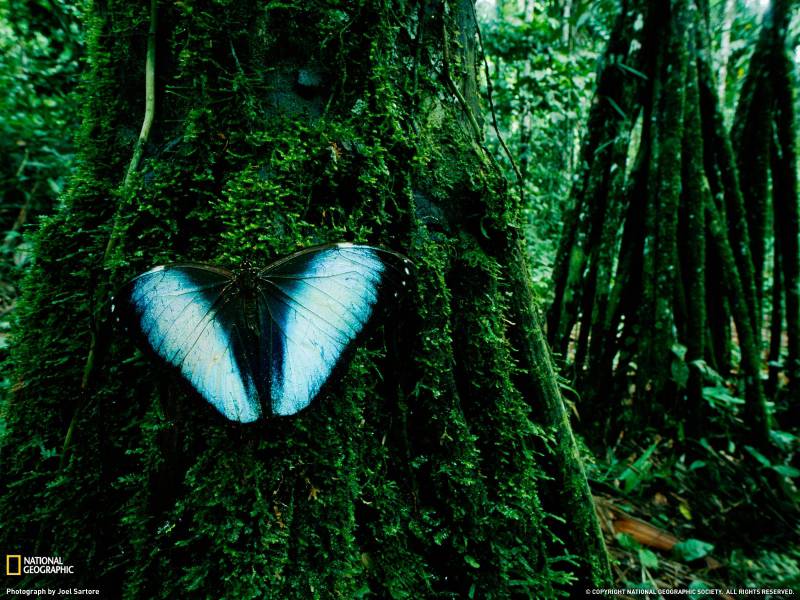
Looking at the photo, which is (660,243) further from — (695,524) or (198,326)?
(198,326)

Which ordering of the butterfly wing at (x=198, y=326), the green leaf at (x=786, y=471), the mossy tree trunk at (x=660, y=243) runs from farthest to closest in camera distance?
the mossy tree trunk at (x=660, y=243) < the green leaf at (x=786, y=471) < the butterfly wing at (x=198, y=326)

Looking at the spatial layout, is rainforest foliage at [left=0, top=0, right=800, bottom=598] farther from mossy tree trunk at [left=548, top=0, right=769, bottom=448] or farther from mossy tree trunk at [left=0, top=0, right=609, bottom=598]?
mossy tree trunk at [left=548, top=0, right=769, bottom=448]

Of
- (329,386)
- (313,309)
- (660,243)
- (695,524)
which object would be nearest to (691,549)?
(695,524)

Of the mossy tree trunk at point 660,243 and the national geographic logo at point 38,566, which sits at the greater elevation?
the mossy tree trunk at point 660,243

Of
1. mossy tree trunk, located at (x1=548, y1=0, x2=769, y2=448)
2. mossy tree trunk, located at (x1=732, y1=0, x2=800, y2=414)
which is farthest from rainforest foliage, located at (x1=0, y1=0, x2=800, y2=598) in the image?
mossy tree trunk, located at (x1=732, y1=0, x2=800, y2=414)

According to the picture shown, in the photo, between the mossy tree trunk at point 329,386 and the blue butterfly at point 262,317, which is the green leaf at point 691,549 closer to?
the mossy tree trunk at point 329,386

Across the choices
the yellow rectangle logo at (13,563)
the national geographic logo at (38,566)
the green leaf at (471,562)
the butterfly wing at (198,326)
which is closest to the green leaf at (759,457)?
the green leaf at (471,562)

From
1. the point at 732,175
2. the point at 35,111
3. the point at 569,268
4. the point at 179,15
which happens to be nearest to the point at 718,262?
the point at 732,175

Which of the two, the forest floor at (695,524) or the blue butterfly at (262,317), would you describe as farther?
the forest floor at (695,524)
